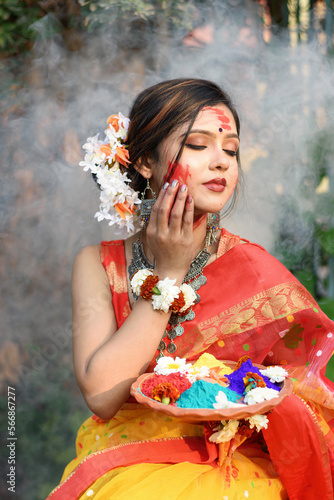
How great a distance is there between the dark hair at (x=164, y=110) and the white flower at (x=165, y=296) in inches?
20.0

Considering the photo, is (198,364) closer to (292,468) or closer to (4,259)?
(292,468)

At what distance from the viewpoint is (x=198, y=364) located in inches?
67.4

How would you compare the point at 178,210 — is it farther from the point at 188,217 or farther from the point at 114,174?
the point at 114,174

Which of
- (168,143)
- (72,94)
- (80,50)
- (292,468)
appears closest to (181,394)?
(292,468)

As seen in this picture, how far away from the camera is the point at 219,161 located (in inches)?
77.4

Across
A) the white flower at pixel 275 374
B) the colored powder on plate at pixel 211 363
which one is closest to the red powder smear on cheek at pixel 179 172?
the colored powder on plate at pixel 211 363

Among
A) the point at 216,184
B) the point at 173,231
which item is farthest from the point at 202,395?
the point at 216,184

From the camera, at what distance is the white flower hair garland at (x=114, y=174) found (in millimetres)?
2258

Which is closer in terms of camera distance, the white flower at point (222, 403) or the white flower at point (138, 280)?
the white flower at point (222, 403)

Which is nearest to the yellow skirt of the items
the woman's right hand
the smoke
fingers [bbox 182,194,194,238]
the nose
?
the woman's right hand

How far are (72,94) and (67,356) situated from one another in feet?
5.84

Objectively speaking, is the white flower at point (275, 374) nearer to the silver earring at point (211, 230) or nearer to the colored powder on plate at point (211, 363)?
the colored powder on plate at point (211, 363)

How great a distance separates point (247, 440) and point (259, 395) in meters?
0.45

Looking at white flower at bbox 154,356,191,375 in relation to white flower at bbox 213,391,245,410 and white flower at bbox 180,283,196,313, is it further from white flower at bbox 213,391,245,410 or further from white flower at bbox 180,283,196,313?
white flower at bbox 180,283,196,313
